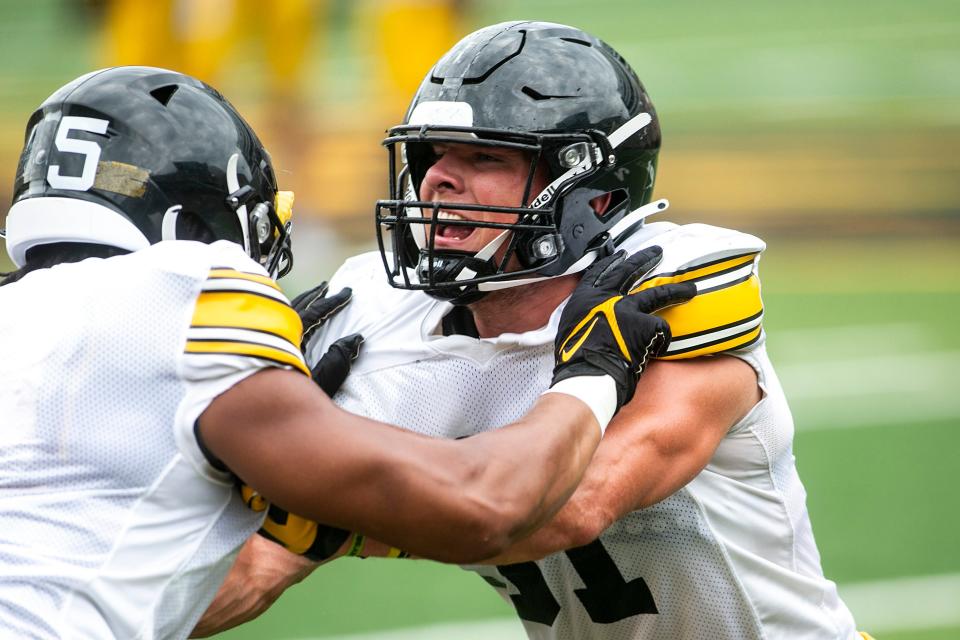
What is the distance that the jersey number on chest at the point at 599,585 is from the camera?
2.90 m

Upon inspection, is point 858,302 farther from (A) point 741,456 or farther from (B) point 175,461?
(B) point 175,461

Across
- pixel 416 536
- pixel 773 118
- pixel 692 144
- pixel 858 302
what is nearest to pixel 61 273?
pixel 416 536

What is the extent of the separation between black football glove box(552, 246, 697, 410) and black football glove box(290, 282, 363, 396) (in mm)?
574

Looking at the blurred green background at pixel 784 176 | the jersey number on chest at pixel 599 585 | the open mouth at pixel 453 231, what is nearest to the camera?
the jersey number on chest at pixel 599 585

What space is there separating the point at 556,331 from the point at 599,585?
543 millimetres

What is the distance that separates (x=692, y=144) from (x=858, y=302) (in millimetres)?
4560

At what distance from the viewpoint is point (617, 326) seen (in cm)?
267

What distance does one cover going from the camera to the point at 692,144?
12727 millimetres

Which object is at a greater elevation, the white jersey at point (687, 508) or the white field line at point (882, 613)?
the white jersey at point (687, 508)

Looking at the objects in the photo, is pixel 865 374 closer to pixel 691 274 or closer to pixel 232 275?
pixel 691 274

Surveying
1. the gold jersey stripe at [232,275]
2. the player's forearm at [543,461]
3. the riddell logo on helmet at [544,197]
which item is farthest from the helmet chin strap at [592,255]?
the gold jersey stripe at [232,275]

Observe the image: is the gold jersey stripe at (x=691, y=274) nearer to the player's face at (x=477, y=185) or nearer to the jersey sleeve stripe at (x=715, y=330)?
the jersey sleeve stripe at (x=715, y=330)

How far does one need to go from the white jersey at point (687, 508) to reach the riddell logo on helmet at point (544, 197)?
20cm

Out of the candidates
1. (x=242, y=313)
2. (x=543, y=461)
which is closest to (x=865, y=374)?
(x=543, y=461)
